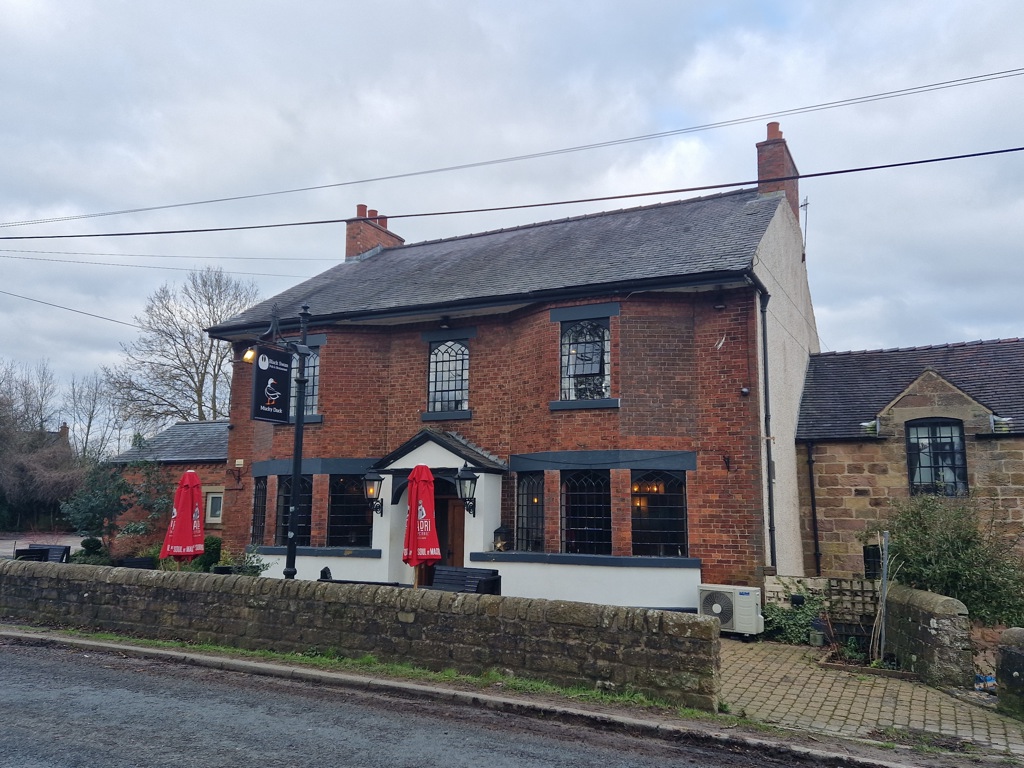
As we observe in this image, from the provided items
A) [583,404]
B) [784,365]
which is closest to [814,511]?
[784,365]

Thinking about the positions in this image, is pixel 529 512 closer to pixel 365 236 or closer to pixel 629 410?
pixel 629 410

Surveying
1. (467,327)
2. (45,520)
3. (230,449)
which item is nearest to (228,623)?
(467,327)

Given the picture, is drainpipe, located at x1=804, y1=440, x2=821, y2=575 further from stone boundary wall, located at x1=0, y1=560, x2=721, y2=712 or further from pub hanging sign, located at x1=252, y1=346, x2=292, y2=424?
pub hanging sign, located at x1=252, y1=346, x2=292, y2=424

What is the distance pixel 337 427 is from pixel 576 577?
6792mm

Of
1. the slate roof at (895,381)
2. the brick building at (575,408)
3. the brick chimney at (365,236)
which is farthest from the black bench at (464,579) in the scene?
the brick chimney at (365,236)

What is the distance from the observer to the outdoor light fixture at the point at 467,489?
14910mm

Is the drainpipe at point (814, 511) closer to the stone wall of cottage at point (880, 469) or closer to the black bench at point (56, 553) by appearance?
the stone wall of cottage at point (880, 469)

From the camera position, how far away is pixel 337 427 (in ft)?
57.4

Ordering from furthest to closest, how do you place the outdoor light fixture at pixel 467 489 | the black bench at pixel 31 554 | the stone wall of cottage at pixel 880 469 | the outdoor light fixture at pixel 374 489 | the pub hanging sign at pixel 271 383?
the black bench at pixel 31 554 → the outdoor light fixture at pixel 374 489 → the stone wall of cottage at pixel 880 469 → the outdoor light fixture at pixel 467 489 → the pub hanging sign at pixel 271 383

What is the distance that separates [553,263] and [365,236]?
849 cm

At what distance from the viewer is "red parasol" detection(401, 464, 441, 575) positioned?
1284 centimetres

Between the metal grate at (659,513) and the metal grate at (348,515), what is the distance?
632 centimetres

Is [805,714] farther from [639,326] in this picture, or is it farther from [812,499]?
[812,499]

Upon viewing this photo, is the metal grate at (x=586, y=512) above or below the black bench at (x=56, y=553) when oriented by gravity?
above
